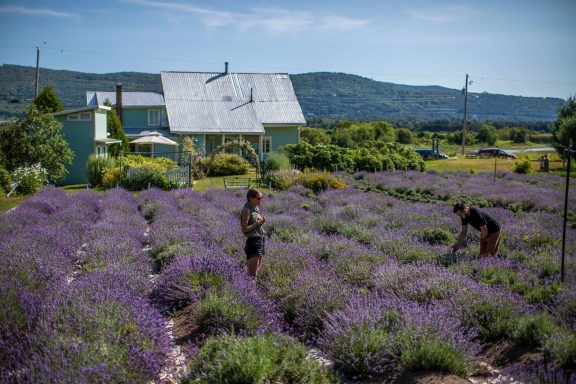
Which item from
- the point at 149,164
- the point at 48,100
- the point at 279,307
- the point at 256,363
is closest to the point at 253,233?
the point at 279,307

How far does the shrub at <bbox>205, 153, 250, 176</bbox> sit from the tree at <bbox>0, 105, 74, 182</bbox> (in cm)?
777

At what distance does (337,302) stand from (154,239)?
18.8ft

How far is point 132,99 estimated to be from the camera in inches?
1663

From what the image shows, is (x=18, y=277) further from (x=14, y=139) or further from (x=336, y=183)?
(x=14, y=139)

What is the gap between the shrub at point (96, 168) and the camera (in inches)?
1028

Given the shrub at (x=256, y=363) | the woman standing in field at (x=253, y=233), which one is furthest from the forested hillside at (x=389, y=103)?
the shrub at (x=256, y=363)

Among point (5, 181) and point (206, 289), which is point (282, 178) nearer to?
point (5, 181)

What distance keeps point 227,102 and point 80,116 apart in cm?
1566

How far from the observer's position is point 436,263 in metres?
9.12

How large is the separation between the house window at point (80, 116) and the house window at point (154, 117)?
43.8 feet

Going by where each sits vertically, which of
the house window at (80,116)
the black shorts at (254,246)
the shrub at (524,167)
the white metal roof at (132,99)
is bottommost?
the black shorts at (254,246)

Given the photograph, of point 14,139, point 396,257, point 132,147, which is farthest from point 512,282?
point 132,147

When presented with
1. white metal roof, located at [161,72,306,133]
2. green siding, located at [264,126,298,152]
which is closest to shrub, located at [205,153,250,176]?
white metal roof, located at [161,72,306,133]

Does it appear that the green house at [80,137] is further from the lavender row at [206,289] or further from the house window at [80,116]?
the lavender row at [206,289]
